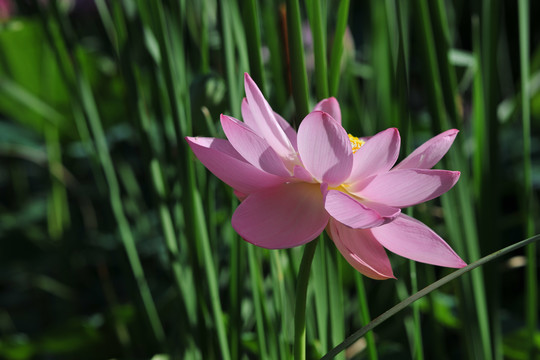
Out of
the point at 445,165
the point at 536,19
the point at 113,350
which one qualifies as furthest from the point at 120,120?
the point at 536,19

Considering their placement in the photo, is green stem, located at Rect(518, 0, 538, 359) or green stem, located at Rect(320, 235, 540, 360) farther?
green stem, located at Rect(518, 0, 538, 359)

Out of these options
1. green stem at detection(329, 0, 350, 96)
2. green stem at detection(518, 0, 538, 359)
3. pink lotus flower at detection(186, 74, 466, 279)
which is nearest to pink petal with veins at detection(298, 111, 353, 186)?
pink lotus flower at detection(186, 74, 466, 279)

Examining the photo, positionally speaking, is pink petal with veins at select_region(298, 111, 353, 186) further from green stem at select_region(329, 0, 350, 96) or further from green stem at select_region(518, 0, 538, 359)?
green stem at select_region(518, 0, 538, 359)

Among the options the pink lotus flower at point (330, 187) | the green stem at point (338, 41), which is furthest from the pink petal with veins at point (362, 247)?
the green stem at point (338, 41)

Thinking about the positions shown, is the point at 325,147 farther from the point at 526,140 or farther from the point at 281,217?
the point at 526,140

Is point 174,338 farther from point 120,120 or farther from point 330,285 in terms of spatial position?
point 120,120

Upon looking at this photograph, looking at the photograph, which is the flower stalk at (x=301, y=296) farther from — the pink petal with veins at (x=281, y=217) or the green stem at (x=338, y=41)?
the green stem at (x=338, y=41)
